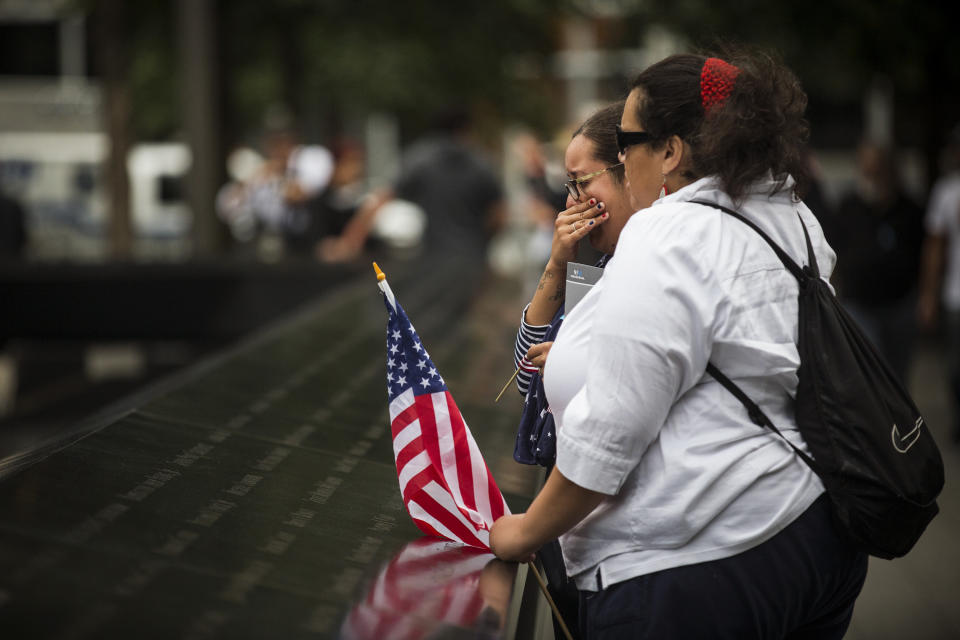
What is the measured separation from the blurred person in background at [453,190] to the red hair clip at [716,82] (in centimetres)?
630

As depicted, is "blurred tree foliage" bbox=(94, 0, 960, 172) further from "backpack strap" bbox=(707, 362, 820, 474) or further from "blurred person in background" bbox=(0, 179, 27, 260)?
"backpack strap" bbox=(707, 362, 820, 474)

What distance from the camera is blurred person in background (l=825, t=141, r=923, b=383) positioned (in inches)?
305

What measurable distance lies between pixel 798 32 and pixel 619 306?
11.8 metres

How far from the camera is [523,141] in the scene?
9.95 meters

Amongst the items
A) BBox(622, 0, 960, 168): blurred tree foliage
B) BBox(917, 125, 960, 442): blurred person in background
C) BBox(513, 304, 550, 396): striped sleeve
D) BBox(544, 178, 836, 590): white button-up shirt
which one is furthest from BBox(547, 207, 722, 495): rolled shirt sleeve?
BBox(622, 0, 960, 168): blurred tree foliage

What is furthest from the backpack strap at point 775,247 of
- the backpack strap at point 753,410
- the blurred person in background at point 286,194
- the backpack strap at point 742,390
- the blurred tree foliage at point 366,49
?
the blurred person in background at point 286,194

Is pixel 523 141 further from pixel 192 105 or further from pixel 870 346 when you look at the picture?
pixel 870 346

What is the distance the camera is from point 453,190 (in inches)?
333

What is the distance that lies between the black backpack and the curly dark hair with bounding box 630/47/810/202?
80 mm

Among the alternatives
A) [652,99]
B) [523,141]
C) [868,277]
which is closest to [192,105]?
[523,141]

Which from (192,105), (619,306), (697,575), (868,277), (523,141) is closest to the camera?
(619,306)

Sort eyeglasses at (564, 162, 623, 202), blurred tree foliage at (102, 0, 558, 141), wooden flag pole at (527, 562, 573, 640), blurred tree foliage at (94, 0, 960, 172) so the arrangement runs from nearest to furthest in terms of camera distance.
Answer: wooden flag pole at (527, 562, 573, 640) < eyeglasses at (564, 162, 623, 202) < blurred tree foliage at (94, 0, 960, 172) < blurred tree foliage at (102, 0, 558, 141)

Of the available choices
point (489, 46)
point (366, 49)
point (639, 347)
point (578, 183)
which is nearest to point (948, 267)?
point (578, 183)

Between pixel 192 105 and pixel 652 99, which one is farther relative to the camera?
pixel 192 105
